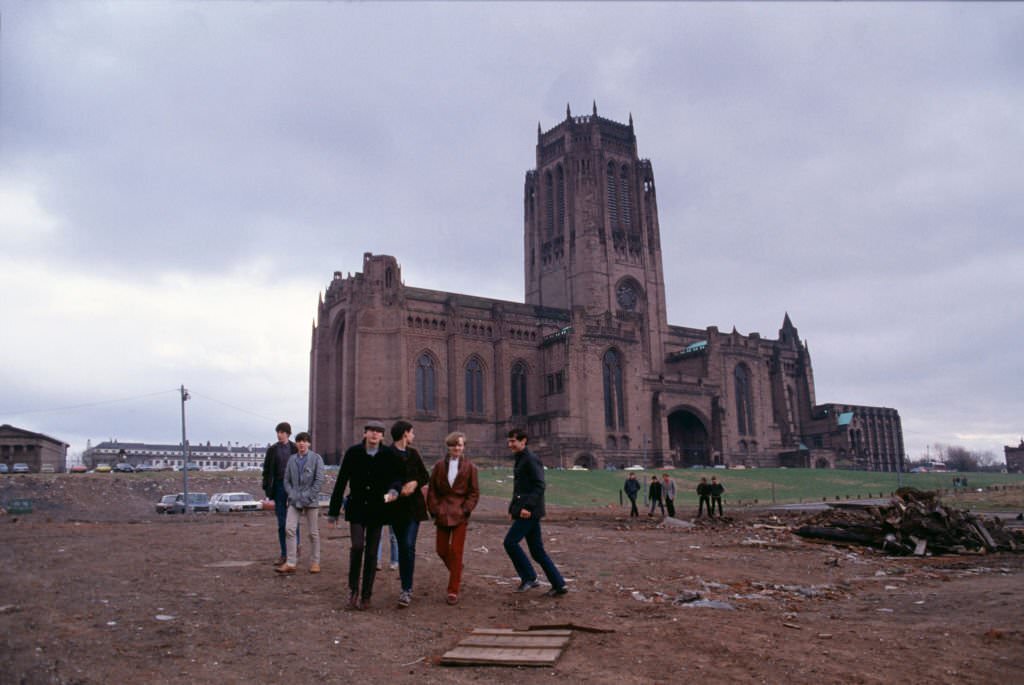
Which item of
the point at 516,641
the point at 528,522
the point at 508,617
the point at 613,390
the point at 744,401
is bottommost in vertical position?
the point at 508,617

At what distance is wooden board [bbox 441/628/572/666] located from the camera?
18.7 feet

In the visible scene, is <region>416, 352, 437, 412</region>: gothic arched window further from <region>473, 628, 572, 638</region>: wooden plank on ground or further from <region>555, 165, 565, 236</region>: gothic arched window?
<region>473, 628, 572, 638</region>: wooden plank on ground

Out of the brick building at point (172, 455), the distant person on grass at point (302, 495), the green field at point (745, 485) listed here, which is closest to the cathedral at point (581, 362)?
the green field at point (745, 485)

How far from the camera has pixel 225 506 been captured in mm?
34000

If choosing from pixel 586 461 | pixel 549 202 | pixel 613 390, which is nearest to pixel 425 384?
pixel 586 461

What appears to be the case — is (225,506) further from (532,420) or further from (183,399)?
(532,420)

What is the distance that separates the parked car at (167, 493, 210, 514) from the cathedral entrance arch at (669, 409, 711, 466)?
48311 mm

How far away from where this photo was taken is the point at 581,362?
6338cm

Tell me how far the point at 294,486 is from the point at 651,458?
191 ft

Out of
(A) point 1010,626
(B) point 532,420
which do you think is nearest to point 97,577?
(A) point 1010,626

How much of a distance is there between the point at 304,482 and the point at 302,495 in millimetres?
183

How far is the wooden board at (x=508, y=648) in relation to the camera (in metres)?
5.70

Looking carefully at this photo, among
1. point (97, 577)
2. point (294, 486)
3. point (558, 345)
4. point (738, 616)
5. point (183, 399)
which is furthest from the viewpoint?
point (558, 345)

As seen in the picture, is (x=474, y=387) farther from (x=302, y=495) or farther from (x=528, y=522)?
(x=528, y=522)
